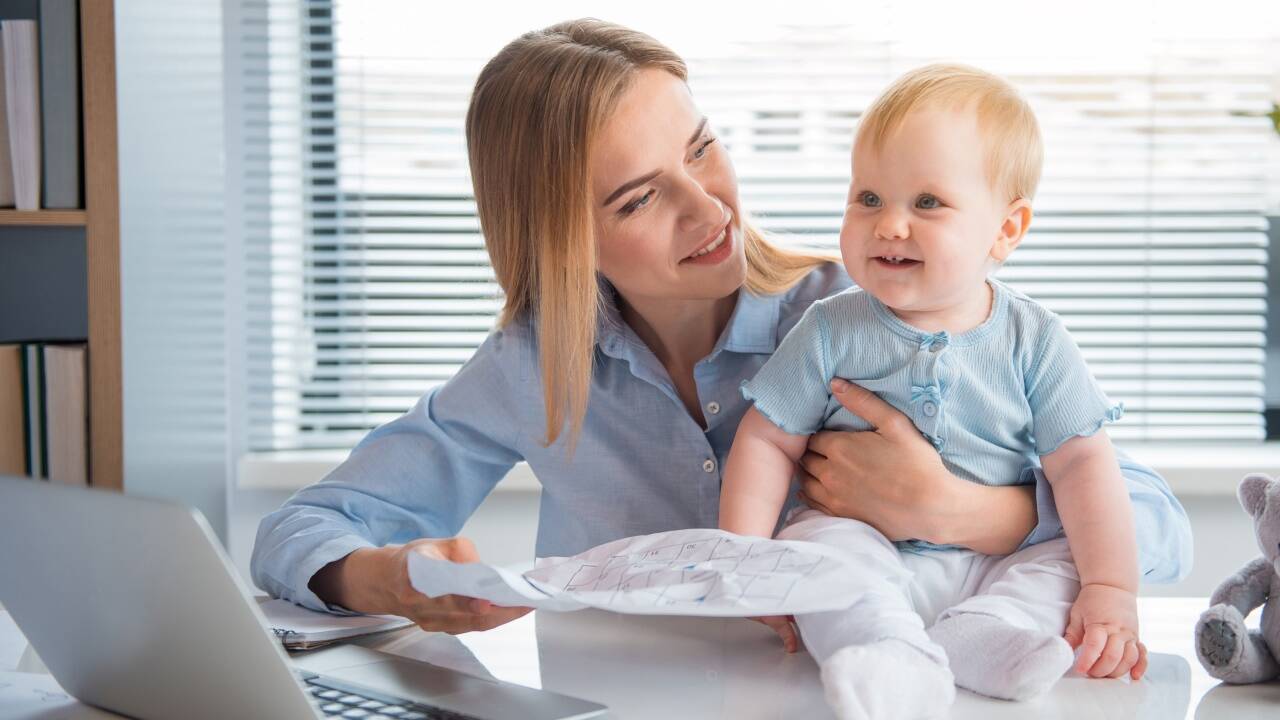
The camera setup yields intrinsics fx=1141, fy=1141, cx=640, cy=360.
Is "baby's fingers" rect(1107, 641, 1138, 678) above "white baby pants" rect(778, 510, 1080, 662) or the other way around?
the other way around

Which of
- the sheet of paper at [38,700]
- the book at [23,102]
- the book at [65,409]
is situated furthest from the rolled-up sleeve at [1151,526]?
the book at [23,102]

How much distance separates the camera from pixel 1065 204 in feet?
8.09

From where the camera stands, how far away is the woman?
111cm

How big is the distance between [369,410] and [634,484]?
4.23 feet

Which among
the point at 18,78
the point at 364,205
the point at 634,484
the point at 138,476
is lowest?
the point at 138,476

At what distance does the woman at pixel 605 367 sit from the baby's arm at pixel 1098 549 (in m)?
0.06

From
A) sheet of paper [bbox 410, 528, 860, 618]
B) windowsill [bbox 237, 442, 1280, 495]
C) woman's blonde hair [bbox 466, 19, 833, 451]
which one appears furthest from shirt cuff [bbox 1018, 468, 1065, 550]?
windowsill [bbox 237, 442, 1280, 495]

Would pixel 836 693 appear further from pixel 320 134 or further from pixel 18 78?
pixel 320 134

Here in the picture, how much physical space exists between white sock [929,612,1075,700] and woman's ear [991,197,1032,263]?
364 mm

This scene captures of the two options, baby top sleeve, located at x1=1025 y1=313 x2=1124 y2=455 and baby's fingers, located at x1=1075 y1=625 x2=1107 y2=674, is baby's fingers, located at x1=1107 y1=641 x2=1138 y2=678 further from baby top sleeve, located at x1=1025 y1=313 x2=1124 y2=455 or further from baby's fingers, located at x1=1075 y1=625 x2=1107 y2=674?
baby top sleeve, located at x1=1025 y1=313 x2=1124 y2=455

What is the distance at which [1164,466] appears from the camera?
7.61 feet

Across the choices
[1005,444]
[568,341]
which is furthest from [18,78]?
[1005,444]

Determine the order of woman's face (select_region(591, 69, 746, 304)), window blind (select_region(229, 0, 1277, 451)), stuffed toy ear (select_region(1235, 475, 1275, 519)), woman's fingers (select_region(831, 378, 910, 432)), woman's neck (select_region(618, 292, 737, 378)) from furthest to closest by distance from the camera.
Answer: window blind (select_region(229, 0, 1277, 451)) → woman's neck (select_region(618, 292, 737, 378)) → woman's face (select_region(591, 69, 746, 304)) → woman's fingers (select_region(831, 378, 910, 432)) → stuffed toy ear (select_region(1235, 475, 1275, 519))

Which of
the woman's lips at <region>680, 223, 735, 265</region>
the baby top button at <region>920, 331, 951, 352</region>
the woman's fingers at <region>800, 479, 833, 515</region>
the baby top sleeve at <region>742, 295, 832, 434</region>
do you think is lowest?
the woman's fingers at <region>800, 479, 833, 515</region>
